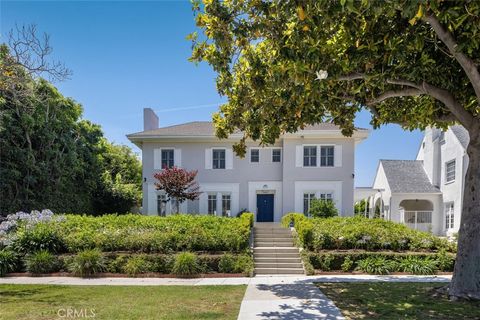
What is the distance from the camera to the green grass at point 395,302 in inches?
260

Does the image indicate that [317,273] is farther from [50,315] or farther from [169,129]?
[169,129]

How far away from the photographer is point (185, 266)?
446 inches

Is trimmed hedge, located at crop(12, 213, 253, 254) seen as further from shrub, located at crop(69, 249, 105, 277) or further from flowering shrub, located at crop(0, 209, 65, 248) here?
shrub, located at crop(69, 249, 105, 277)

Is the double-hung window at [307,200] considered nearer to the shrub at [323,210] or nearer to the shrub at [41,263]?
the shrub at [323,210]

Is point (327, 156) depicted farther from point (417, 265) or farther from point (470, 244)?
point (470, 244)

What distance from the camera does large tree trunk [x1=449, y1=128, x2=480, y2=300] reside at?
7523 mm

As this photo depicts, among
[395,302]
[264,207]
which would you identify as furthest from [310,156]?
[395,302]

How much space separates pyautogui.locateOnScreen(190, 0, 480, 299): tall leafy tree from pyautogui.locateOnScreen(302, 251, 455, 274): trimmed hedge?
4.11 meters

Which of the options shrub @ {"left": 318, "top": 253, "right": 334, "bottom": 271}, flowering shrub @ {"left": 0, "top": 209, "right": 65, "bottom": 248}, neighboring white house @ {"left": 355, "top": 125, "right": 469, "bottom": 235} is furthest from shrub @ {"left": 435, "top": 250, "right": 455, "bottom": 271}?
flowering shrub @ {"left": 0, "top": 209, "right": 65, "bottom": 248}

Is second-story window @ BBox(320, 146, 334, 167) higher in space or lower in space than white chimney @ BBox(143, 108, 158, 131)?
lower

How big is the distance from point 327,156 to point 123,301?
15.5 meters

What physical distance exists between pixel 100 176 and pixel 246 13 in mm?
20819

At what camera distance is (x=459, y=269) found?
7.68m

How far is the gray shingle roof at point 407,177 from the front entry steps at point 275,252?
43.3ft
